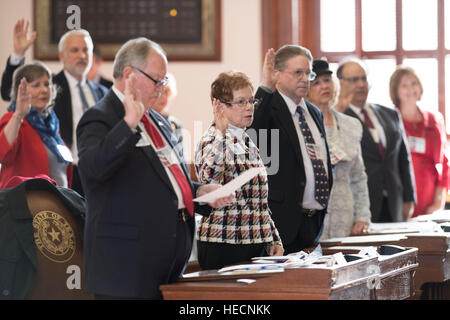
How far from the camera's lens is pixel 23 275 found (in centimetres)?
375

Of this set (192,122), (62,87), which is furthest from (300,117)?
(192,122)

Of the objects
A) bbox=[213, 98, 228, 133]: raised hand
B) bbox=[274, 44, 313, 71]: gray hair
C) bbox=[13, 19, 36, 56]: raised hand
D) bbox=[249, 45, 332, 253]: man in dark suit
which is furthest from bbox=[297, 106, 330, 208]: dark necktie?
bbox=[13, 19, 36, 56]: raised hand

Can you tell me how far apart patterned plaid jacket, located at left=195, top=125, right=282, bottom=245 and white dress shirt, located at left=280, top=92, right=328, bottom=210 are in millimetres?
608

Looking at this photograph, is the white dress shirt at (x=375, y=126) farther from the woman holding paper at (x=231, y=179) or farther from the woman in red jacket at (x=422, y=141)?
the woman holding paper at (x=231, y=179)

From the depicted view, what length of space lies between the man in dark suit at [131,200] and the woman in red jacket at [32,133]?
5.63 ft

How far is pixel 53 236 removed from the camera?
12.7 feet

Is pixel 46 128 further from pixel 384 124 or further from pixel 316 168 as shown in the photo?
pixel 384 124

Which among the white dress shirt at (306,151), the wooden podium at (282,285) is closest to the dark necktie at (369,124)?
the white dress shirt at (306,151)

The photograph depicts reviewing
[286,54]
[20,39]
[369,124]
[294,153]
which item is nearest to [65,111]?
[20,39]

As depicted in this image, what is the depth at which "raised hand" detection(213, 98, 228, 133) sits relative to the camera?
372 centimetres

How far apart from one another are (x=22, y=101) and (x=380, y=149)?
96.9 inches

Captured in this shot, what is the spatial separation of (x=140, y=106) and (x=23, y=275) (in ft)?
3.86

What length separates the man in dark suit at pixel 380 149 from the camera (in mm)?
5953
